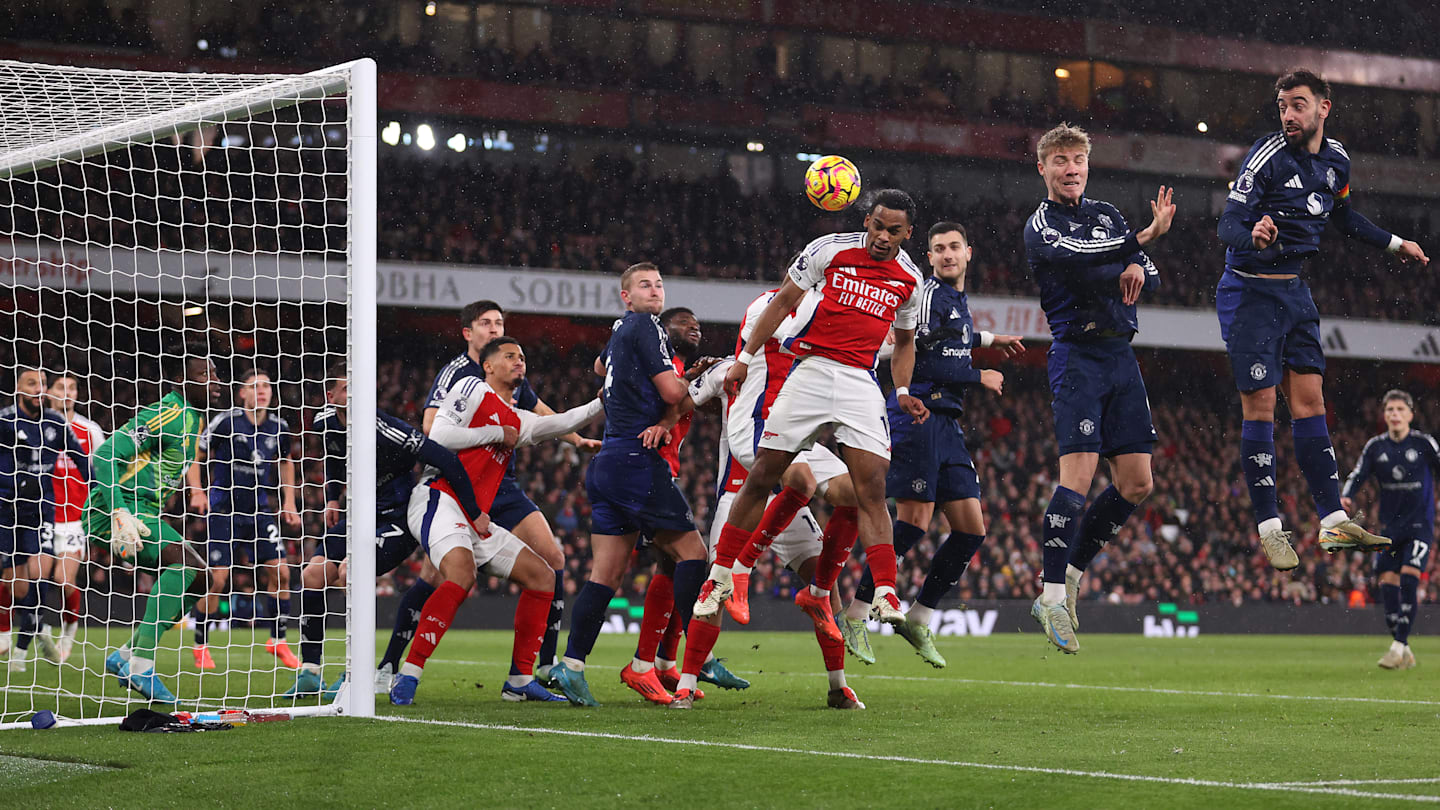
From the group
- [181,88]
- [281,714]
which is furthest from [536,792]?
[181,88]

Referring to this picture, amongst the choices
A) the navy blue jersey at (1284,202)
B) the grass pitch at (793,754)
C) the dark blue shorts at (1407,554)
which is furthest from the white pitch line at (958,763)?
the dark blue shorts at (1407,554)

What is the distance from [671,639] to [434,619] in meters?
1.50

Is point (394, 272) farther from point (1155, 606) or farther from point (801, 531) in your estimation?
point (801, 531)

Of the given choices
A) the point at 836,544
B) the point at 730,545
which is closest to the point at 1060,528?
A: the point at 836,544

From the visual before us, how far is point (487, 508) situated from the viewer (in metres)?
7.93

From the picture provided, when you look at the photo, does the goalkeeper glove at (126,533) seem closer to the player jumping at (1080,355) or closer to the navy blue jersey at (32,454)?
the navy blue jersey at (32,454)

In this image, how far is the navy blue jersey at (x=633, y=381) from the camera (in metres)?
7.35

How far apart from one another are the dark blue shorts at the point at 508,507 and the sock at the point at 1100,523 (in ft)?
9.75

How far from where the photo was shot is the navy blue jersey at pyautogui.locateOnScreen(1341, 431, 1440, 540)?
12.8 m

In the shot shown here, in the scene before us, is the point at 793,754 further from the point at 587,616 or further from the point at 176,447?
the point at 176,447

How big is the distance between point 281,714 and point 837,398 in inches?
112

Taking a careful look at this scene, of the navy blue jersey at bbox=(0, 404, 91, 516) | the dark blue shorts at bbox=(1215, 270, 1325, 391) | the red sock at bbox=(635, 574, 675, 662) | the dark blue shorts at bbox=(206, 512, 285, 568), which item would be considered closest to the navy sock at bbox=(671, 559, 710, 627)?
the red sock at bbox=(635, 574, 675, 662)

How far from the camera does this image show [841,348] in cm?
682

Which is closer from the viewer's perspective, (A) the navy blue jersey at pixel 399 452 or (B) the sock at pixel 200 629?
(A) the navy blue jersey at pixel 399 452
